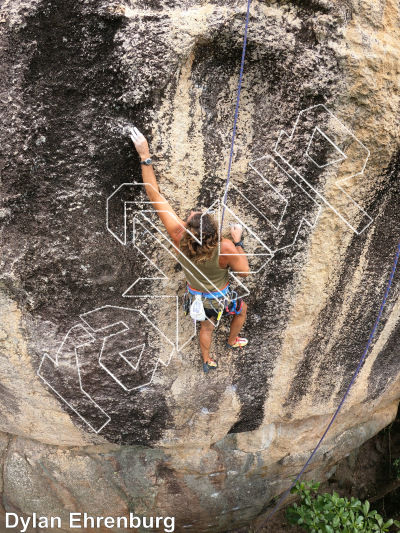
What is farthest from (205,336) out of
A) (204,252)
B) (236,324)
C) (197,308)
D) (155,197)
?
(155,197)

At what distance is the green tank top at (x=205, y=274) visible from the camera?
89.0 inches

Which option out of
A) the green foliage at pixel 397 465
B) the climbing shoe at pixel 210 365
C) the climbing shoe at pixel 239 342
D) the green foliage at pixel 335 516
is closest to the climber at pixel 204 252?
the climbing shoe at pixel 239 342

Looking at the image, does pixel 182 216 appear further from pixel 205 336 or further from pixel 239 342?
pixel 239 342

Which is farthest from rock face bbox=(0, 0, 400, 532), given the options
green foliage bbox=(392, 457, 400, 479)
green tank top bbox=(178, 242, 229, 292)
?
green foliage bbox=(392, 457, 400, 479)

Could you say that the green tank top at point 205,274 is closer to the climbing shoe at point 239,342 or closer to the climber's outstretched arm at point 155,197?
the climber's outstretched arm at point 155,197

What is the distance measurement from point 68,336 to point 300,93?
1.99 m

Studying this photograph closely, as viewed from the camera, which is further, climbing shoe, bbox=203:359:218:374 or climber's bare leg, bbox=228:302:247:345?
climbing shoe, bbox=203:359:218:374

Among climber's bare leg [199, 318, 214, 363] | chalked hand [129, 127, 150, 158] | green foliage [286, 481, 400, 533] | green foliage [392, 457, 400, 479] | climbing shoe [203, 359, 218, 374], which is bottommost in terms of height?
green foliage [392, 457, 400, 479]

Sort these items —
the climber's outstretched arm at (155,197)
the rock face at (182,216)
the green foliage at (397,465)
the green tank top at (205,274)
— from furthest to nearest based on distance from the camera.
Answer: the green foliage at (397,465)
the green tank top at (205,274)
the climber's outstretched arm at (155,197)
the rock face at (182,216)

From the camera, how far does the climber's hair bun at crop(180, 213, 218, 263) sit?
2129mm

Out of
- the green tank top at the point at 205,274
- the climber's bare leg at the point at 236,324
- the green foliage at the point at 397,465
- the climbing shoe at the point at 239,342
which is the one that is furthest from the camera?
the green foliage at the point at 397,465

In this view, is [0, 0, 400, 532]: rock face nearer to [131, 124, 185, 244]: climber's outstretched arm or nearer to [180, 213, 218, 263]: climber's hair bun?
[131, 124, 185, 244]: climber's outstretched arm

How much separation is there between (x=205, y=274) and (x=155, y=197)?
50 cm

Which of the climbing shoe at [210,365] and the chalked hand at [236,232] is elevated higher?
the chalked hand at [236,232]
